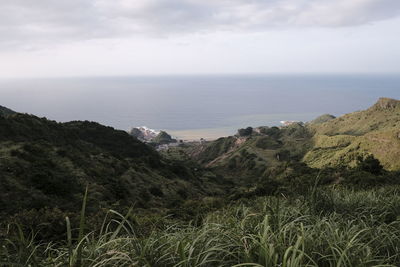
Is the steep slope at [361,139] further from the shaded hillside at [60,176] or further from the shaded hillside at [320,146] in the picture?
the shaded hillside at [60,176]

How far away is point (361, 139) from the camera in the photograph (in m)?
58.8

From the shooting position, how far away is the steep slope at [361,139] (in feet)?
166

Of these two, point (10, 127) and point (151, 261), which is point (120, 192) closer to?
point (10, 127)

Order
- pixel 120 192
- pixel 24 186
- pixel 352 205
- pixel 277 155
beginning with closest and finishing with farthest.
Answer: pixel 352 205 → pixel 24 186 → pixel 120 192 → pixel 277 155

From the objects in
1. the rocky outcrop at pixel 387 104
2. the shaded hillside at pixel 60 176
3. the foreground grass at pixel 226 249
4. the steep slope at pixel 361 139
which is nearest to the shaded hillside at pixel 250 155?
the steep slope at pixel 361 139

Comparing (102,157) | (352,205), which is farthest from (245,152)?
(352,205)

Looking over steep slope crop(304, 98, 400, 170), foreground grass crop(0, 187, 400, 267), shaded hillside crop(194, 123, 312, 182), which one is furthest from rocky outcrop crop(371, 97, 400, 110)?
foreground grass crop(0, 187, 400, 267)

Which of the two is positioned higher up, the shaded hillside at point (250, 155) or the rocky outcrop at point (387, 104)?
the rocky outcrop at point (387, 104)

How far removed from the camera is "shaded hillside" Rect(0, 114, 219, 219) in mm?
17234

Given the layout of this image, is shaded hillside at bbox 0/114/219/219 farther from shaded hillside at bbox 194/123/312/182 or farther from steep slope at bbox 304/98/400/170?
shaded hillside at bbox 194/123/312/182

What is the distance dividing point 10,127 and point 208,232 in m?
31.8

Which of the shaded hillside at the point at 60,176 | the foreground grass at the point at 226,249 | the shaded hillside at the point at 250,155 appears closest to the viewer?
the foreground grass at the point at 226,249

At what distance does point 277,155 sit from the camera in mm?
76562

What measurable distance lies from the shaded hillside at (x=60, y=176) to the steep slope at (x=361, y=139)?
30.4 meters
